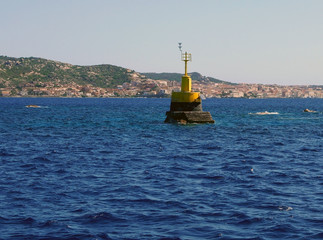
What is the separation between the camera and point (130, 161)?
24.9 metres

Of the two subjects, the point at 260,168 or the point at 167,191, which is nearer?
the point at 167,191

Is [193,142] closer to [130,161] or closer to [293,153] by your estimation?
[293,153]

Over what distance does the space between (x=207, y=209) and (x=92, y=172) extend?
799 cm

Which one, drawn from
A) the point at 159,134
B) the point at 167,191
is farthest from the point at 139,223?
the point at 159,134

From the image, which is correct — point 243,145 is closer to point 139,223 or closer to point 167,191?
point 167,191

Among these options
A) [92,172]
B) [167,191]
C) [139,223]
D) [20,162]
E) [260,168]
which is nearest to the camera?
[139,223]

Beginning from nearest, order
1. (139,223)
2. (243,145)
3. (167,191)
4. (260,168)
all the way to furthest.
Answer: (139,223) → (167,191) → (260,168) → (243,145)

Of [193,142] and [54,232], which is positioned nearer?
[54,232]

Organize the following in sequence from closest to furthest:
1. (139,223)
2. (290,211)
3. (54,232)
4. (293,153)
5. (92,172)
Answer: (54,232) < (139,223) < (290,211) < (92,172) < (293,153)

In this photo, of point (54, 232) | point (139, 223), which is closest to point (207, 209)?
point (139, 223)

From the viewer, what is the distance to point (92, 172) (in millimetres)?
21391

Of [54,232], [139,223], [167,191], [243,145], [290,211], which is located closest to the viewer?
[54,232]

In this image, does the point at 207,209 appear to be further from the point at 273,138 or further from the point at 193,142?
the point at 273,138

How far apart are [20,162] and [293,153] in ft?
53.9
